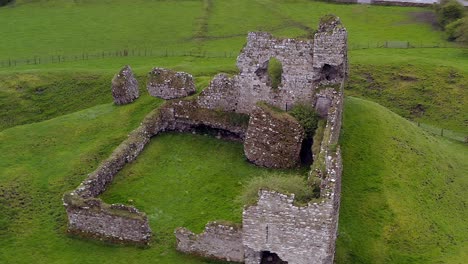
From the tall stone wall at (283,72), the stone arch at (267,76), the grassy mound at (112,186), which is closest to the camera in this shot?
the grassy mound at (112,186)

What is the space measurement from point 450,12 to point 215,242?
5803 cm

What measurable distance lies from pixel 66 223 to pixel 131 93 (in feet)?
43.6

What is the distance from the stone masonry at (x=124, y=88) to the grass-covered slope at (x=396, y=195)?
13.9 m

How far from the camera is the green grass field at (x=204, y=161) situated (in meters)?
28.4

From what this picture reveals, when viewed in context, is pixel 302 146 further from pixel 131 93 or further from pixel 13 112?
pixel 13 112

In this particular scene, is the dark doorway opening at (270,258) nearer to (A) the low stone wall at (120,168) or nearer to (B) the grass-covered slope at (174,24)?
(A) the low stone wall at (120,168)

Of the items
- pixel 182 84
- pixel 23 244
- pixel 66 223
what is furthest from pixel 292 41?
pixel 23 244

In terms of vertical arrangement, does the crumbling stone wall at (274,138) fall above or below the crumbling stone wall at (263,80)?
below

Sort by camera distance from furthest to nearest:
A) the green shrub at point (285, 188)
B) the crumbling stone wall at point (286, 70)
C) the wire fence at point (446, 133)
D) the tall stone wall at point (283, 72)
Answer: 1. the wire fence at point (446, 133)
2. the tall stone wall at point (283, 72)
3. the crumbling stone wall at point (286, 70)
4. the green shrub at point (285, 188)

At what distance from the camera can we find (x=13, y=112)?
1864 inches

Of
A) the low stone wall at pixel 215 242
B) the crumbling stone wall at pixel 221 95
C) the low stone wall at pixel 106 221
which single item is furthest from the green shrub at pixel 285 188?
the crumbling stone wall at pixel 221 95

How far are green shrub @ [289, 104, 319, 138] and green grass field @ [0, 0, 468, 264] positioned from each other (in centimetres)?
263

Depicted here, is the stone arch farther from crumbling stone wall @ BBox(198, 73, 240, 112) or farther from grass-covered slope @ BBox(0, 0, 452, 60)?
grass-covered slope @ BBox(0, 0, 452, 60)

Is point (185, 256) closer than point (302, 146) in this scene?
Yes
